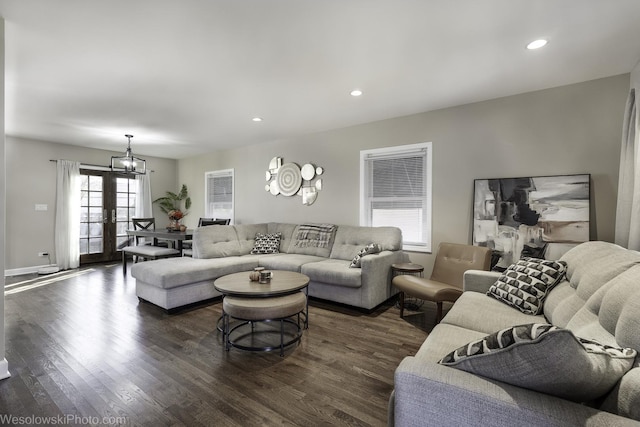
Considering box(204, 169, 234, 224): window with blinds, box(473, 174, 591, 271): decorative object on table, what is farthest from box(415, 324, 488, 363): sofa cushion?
box(204, 169, 234, 224): window with blinds

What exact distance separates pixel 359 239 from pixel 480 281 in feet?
5.77

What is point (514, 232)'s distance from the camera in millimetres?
3195

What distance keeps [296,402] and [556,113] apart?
3.66 meters

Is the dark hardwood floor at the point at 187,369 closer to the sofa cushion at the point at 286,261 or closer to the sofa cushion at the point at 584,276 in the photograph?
the sofa cushion at the point at 286,261

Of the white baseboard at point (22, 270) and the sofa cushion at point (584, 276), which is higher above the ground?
the sofa cushion at point (584, 276)

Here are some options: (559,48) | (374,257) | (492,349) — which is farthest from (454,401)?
(559,48)

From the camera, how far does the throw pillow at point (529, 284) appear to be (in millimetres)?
1991

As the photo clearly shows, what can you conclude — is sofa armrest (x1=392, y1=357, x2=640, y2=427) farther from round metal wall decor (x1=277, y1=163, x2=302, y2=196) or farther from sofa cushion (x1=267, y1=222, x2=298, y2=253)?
round metal wall decor (x1=277, y1=163, x2=302, y2=196)

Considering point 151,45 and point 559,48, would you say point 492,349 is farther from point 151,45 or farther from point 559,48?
point 151,45

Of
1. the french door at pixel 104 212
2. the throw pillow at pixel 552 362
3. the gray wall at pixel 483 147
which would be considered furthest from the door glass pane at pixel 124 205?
the throw pillow at pixel 552 362

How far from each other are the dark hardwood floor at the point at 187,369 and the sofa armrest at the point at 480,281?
62 cm

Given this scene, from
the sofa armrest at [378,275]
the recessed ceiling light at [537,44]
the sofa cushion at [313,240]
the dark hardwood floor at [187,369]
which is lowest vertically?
the dark hardwood floor at [187,369]

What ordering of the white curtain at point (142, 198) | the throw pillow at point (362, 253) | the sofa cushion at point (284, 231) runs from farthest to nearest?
the white curtain at point (142, 198) < the sofa cushion at point (284, 231) < the throw pillow at point (362, 253)

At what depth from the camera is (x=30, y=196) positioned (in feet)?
17.3
